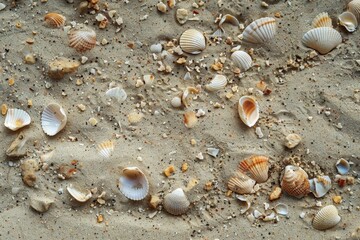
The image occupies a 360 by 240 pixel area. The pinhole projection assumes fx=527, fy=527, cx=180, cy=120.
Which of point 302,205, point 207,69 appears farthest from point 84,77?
point 302,205

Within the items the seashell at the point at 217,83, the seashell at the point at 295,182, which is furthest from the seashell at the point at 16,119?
the seashell at the point at 295,182

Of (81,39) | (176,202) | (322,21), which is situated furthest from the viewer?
(322,21)

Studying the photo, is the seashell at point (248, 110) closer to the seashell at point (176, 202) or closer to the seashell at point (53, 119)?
the seashell at point (176, 202)

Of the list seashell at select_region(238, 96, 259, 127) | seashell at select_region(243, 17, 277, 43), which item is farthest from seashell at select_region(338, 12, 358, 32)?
seashell at select_region(238, 96, 259, 127)

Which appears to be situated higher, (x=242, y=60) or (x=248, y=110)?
(x=242, y=60)

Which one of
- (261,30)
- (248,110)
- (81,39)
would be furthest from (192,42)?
(81,39)

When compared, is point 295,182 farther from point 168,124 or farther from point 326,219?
point 168,124

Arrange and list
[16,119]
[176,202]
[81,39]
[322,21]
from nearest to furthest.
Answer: [176,202] < [16,119] < [81,39] < [322,21]
